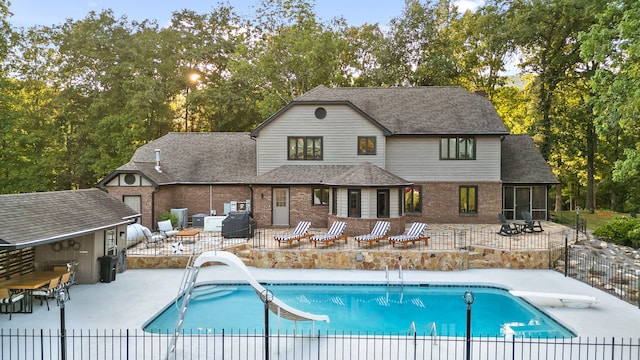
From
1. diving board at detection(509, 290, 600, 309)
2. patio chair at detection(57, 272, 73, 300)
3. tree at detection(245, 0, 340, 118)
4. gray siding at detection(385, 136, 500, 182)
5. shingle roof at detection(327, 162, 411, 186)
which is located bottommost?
diving board at detection(509, 290, 600, 309)

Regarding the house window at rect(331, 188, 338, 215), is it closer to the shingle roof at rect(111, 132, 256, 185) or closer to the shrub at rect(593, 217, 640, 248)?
the shingle roof at rect(111, 132, 256, 185)

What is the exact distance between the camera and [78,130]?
3638 centimetres

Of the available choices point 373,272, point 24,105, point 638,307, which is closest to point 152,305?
point 373,272

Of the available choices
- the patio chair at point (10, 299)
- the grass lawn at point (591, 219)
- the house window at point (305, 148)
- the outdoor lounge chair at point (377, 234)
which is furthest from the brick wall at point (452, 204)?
the patio chair at point (10, 299)

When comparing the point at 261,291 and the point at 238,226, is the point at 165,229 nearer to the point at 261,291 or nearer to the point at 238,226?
the point at 238,226

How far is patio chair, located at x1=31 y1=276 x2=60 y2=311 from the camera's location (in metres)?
12.1

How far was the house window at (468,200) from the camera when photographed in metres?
24.9

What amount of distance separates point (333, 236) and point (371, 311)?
6098 mm

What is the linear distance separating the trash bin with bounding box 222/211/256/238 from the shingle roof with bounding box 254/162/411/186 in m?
3.03

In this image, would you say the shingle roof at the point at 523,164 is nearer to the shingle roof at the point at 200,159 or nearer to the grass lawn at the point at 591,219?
the grass lawn at the point at 591,219

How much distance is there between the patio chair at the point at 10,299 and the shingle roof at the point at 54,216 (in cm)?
180

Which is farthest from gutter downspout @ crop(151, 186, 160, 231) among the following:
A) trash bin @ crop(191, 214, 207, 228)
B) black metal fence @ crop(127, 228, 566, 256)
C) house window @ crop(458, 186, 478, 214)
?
house window @ crop(458, 186, 478, 214)

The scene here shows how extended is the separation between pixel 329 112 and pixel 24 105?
84.2ft

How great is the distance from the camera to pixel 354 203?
71.1 feet
